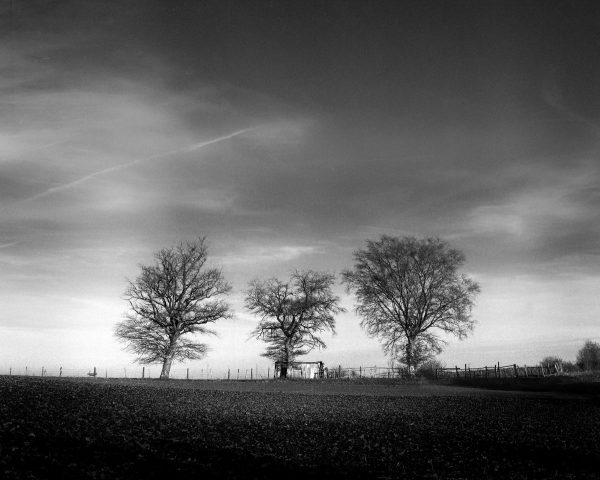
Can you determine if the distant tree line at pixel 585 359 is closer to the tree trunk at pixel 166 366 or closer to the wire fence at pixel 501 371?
the wire fence at pixel 501 371

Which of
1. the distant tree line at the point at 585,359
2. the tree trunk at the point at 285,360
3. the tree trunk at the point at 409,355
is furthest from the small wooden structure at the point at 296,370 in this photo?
the distant tree line at the point at 585,359

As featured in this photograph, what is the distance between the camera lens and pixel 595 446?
14.1 m

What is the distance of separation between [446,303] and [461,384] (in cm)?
1138

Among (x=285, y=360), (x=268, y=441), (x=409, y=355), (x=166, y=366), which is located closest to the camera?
(x=268, y=441)

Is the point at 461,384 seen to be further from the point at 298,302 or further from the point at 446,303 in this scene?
the point at 298,302

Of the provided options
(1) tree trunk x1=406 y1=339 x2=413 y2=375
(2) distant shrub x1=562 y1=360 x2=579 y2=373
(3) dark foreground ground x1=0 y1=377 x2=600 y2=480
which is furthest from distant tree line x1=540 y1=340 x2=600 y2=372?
(3) dark foreground ground x1=0 y1=377 x2=600 y2=480

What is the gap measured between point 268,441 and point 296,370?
48.8 metres

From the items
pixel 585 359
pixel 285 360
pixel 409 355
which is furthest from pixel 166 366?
pixel 585 359

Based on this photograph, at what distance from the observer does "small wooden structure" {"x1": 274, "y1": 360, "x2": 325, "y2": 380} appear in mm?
60250

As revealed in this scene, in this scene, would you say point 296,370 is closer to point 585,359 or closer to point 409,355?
point 409,355

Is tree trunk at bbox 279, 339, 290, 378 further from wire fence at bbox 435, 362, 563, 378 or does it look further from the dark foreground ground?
the dark foreground ground

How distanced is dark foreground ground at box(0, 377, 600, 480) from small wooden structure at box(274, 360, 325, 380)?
3876 centimetres

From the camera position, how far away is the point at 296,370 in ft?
201

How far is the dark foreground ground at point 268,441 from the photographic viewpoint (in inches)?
399
